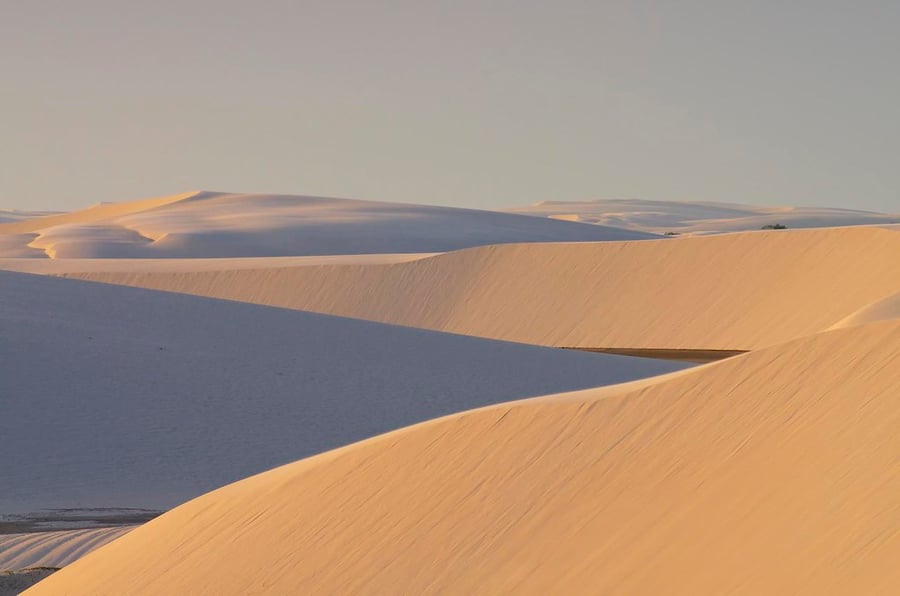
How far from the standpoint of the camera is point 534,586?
7203 millimetres

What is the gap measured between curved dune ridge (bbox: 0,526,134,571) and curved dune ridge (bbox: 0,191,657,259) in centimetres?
4569

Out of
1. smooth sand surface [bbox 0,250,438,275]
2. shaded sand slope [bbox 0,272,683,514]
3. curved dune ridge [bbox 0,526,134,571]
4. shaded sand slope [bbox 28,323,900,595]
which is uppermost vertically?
smooth sand surface [bbox 0,250,438,275]

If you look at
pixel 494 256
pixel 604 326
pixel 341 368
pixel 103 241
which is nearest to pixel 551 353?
pixel 341 368

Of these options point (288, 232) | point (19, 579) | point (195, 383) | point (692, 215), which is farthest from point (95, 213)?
point (19, 579)

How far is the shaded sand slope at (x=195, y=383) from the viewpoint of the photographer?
717 inches

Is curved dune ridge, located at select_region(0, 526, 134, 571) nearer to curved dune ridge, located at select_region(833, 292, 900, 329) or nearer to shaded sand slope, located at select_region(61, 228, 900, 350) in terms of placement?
curved dune ridge, located at select_region(833, 292, 900, 329)

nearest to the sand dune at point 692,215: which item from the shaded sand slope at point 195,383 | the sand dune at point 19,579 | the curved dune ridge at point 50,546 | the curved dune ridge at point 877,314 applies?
the shaded sand slope at point 195,383

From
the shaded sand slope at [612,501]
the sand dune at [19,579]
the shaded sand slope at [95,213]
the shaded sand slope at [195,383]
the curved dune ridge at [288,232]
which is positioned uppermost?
the shaded sand slope at [95,213]

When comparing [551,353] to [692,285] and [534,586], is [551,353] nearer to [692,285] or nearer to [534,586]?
[692,285]

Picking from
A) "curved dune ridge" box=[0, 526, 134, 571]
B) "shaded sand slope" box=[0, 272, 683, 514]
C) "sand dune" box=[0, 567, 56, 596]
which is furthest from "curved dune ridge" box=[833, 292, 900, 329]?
"shaded sand slope" box=[0, 272, 683, 514]

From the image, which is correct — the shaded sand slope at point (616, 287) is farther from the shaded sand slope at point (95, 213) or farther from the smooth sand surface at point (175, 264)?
the shaded sand slope at point (95, 213)

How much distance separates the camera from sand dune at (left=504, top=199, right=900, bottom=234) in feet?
387

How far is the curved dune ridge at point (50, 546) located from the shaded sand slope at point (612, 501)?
8.62 feet

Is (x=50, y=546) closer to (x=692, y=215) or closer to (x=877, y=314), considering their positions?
(x=877, y=314)
